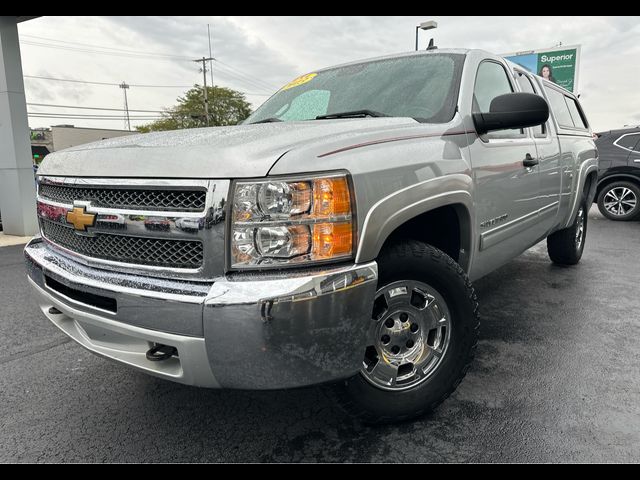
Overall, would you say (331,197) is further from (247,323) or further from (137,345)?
(137,345)

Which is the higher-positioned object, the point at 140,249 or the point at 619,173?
the point at 140,249

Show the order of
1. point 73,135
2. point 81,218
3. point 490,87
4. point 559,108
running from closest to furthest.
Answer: point 81,218 < point 490,87 < point 559,108 < point 73,135

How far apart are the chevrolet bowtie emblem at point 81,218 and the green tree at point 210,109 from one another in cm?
4910

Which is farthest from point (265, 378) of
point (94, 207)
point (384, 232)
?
point (94, 207)

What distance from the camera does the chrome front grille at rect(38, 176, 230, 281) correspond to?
1.64 metres

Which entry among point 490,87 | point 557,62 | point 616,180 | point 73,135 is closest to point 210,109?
point 73,135

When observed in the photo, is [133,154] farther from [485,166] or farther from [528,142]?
[528,142]

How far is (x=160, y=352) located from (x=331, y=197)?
Answer: 897 millimetres

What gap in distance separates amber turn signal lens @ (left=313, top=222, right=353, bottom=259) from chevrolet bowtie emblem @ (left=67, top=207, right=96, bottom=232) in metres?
0.97

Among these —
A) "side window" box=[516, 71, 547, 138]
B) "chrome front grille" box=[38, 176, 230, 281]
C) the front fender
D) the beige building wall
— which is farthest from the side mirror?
the beige building wall

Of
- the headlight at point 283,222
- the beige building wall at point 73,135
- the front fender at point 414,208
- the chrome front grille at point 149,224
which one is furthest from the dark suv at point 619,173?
the beige building wall at point 73,135

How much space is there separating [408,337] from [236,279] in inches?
36.5

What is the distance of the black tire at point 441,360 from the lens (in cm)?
199

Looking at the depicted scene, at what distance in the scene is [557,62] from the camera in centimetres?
2138
